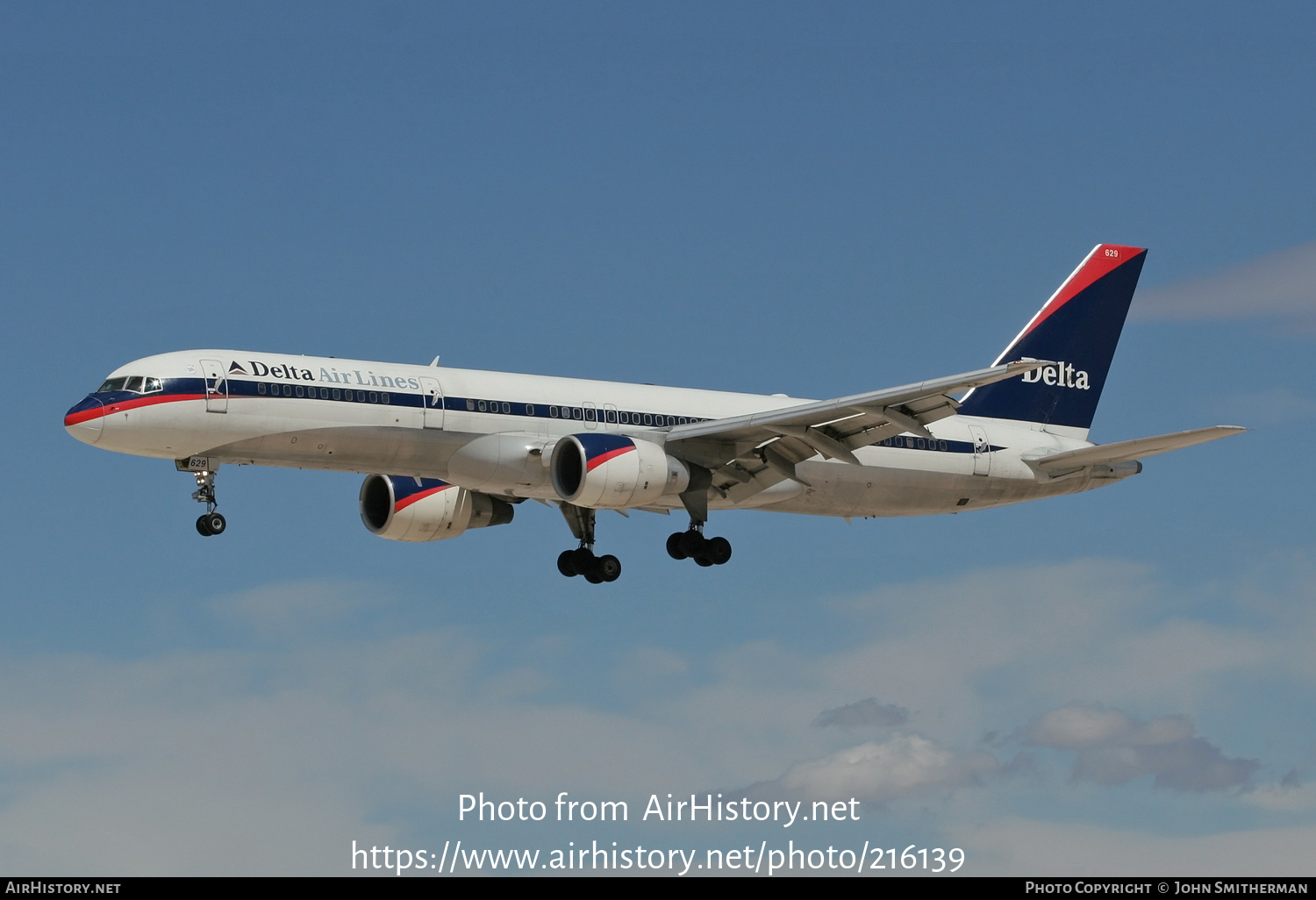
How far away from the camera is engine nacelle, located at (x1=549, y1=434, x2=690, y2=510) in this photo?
4184 centimetres

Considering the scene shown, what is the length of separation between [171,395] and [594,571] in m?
13.1

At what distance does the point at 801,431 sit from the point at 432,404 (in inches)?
350

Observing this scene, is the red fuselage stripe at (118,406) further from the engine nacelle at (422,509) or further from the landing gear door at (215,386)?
the engine nacelle at (422,509)

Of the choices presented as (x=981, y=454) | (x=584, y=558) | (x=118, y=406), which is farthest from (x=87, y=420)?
(x=981, y=454)

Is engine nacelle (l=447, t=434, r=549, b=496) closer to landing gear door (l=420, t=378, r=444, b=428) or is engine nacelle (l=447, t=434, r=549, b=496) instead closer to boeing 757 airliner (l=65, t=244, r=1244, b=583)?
boeing 757 airliner (l=65, t=244, r=1244, b=583)

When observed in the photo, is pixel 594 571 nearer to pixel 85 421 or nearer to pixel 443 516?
pixel 443 516

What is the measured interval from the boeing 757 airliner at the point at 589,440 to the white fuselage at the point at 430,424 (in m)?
0.04

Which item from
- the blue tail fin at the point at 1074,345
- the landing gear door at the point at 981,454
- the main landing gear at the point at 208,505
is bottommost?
the main landing gear at the point at 208,505

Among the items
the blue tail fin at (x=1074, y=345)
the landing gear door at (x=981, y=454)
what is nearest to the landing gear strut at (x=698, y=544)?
the landing gear door at (x=981, y=454)

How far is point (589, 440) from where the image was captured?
4219 centimetres

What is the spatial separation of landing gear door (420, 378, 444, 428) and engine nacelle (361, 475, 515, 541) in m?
6.12

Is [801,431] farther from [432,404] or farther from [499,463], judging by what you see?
[432,404]

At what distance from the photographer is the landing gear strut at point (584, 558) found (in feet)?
158

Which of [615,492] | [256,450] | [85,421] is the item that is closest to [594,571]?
[615,492]
